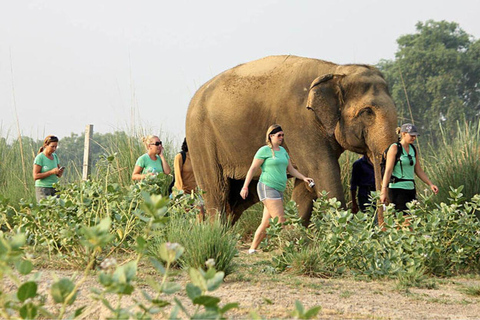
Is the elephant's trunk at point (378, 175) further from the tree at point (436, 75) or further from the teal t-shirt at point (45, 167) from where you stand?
the tree at point (436, 75)

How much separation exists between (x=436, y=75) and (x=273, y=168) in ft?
98.9

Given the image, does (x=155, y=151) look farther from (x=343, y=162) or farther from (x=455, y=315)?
(x=455, y=315)

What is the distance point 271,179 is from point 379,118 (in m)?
1.74

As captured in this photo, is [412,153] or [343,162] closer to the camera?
[412,153]

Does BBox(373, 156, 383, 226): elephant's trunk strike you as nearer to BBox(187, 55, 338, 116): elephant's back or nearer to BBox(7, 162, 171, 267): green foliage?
BBox(187, 55, 338, 116): elephant's back

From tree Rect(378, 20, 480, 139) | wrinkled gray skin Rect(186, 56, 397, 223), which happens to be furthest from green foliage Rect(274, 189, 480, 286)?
tree Rect(378, 20, 480, 139)

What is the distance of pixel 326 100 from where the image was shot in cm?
858

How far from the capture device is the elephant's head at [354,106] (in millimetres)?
8367

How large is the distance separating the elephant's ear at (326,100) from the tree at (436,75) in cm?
2300

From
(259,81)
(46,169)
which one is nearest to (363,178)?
(259,81)

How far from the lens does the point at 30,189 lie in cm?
1297

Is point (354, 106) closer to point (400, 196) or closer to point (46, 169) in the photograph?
point (400, 196)

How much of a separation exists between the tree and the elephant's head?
2294 centimetres

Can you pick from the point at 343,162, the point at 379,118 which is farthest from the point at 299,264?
the point at 343,162
